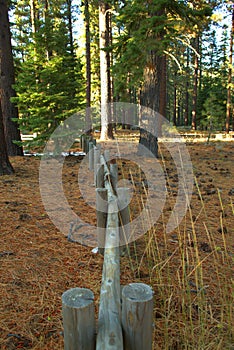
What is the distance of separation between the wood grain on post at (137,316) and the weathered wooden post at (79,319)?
0.50 feet

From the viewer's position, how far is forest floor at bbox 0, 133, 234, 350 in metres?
1.75

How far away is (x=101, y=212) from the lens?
2.67 meters

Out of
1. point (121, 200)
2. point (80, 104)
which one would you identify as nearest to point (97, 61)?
point (80, 104)

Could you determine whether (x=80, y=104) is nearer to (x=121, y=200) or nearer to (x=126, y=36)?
(x=126, y=36)

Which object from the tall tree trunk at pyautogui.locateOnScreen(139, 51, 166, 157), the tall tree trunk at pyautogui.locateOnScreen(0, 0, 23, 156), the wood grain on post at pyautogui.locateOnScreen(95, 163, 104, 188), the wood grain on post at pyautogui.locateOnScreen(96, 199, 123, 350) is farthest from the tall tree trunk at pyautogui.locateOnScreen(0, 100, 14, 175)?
the wood grain on post at pyautogui.locateOnScreen(96, 199, 123, 350)

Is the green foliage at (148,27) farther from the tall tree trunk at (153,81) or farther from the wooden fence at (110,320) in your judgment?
the wooden fence at (110,320)

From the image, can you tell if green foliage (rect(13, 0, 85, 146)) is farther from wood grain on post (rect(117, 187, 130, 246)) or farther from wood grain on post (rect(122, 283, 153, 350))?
wood grain on post (rect(122, 283, 153, 350))

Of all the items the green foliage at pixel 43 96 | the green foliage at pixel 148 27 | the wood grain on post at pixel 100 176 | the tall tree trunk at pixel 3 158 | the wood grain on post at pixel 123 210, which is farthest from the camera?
the green foliage at pixel 43 96

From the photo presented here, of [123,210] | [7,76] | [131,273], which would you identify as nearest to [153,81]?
[7,76]

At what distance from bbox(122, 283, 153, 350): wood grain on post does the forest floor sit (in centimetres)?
43

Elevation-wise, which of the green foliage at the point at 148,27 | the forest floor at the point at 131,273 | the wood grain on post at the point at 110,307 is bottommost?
the forest floor at the point at 131,273

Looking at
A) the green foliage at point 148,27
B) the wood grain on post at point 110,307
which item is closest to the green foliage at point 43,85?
the green foliage at point 148,27

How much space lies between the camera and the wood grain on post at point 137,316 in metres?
1.15

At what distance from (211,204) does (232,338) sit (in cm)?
280
